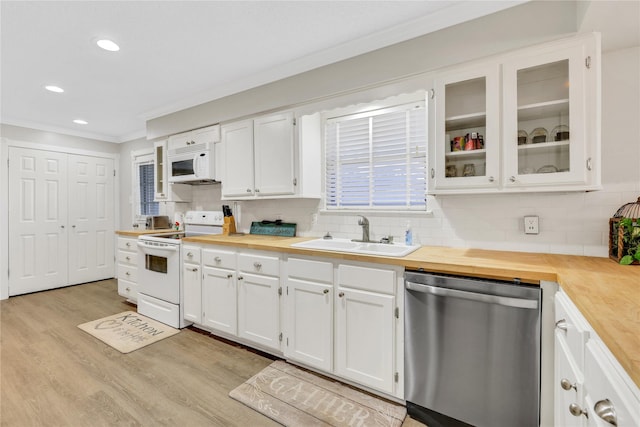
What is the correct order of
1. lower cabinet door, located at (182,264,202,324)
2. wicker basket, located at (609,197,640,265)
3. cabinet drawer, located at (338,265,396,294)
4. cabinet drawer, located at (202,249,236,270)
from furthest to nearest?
lower cabinet door, located at (182,264,202,324) < cabinet drawer, located at (202,249,236,270) < cabinet drawer, located at (338,265,396,294) < wicker basket, located at (609,197,640,265)

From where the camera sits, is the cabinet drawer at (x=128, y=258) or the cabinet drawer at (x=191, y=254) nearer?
the cabinet drawer at (x=191, y=254)

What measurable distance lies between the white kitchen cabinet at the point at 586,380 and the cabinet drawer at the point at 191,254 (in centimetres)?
276

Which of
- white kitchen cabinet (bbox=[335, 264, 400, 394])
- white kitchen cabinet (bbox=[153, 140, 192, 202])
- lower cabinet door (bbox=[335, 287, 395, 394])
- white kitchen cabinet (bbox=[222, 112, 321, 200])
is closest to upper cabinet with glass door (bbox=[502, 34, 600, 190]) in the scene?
white kitchen cabinet (bbox=[335, 264, 400, 394])

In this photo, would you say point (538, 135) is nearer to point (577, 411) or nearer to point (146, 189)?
point (577, 411)

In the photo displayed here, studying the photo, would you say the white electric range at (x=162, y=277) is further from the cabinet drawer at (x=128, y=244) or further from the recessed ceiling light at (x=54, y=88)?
the recessed ceiling light at (x=54, y=88)

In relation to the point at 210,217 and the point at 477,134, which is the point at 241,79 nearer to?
the point at 210,217

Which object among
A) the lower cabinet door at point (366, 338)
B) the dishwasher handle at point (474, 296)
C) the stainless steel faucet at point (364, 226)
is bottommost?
the lower cabinet door at point (366, 338)

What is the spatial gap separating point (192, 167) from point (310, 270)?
2.14m

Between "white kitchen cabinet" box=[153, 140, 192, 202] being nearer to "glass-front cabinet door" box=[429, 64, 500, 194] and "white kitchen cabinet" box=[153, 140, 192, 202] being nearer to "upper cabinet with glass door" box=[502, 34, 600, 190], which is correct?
"glass-front cabinet door" box=[429, 64, 500, 194]

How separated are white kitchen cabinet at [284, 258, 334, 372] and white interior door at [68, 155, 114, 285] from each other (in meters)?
4.52

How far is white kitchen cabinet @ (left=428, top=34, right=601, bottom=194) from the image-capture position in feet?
5.28

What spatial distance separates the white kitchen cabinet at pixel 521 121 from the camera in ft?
5.28

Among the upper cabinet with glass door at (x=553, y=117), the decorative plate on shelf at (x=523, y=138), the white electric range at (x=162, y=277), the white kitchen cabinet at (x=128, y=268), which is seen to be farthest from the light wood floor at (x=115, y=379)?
the decorative plate on shelf at (x=523, y=138)

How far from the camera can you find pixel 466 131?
196 cm
